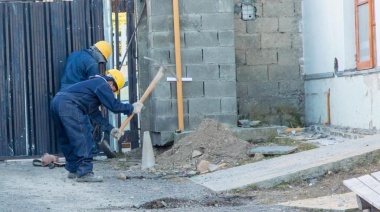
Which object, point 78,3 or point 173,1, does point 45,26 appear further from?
point 173,1

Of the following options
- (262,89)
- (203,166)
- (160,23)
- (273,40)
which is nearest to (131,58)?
(160,23)

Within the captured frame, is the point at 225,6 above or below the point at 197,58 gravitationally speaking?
above

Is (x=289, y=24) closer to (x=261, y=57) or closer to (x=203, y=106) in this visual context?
(x=261, y=57)

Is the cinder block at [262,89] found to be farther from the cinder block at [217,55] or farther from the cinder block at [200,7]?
the cinder block at [200,7]

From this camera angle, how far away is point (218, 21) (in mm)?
11875

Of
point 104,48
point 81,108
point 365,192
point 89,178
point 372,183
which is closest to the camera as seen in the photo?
point 365,192

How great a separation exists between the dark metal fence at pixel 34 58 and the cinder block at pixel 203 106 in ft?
5.66

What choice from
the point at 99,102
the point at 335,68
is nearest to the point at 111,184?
the point at 99,102

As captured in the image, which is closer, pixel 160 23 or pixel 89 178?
pixel 89 178

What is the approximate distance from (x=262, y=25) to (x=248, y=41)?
316mm

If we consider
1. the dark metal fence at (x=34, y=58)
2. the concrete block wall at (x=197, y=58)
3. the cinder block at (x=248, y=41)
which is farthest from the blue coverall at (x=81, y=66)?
the cinder block at (x=248, y=41)

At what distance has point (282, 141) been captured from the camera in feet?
37.1

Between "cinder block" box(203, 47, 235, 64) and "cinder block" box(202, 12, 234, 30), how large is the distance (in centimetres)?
29

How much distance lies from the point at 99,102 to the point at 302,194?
3.05m
